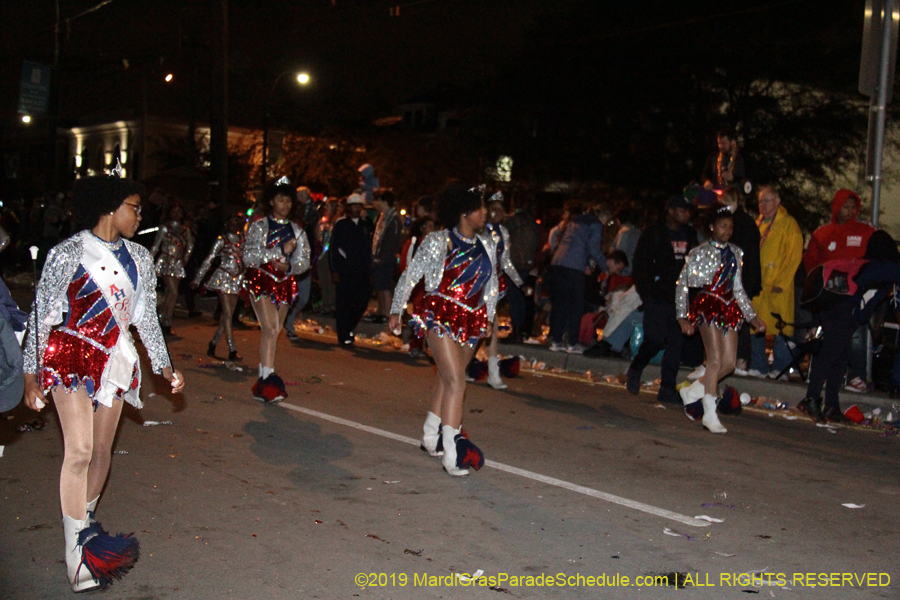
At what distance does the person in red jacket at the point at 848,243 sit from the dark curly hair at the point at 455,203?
4590mm

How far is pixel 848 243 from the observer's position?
952cm

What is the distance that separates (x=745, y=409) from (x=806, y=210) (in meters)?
19.5

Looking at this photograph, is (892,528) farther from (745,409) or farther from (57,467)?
(57,467)

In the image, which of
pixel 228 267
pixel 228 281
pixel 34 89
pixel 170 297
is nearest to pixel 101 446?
pixel 228 281

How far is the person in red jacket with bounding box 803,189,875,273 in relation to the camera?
9469 mm

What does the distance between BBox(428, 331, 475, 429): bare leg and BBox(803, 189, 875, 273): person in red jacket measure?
185 inches

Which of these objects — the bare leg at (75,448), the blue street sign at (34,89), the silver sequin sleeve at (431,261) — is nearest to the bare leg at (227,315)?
the silver sequin sleeve at (431,261)

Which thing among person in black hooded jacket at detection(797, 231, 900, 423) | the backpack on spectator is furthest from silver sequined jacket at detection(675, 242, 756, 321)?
person in black hooded jacket at detection(797, 231, 900, 423)

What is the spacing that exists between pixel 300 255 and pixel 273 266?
329 mm

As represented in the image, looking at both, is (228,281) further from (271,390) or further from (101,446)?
(101,446)

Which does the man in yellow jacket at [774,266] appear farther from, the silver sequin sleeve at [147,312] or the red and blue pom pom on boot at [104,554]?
the red and blue pom pom on boot at [104,554]

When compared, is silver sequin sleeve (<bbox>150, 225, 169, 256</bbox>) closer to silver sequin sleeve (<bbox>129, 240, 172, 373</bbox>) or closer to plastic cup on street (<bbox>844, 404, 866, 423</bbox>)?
silver sequin sleeve (<bbox>129, 240, 172, 373</bbox>)

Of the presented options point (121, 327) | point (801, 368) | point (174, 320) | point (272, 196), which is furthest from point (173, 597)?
point (174, 320)

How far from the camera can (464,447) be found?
6418mm
